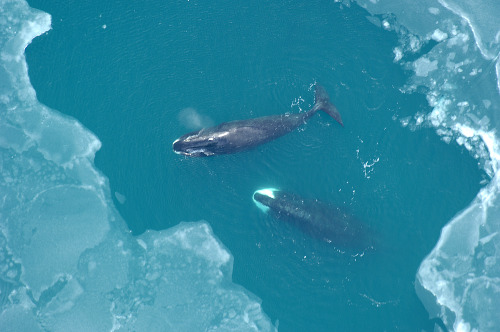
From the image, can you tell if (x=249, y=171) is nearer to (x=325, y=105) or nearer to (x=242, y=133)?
(x=242, y=133)

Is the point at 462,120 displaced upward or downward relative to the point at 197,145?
upward

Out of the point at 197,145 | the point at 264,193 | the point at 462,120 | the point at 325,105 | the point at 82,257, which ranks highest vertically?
the point at 462,120

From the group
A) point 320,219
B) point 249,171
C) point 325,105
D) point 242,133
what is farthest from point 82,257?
point 325,105

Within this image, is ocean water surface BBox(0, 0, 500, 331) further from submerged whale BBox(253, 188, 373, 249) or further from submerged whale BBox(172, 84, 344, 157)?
submerged whale BBox(172, 84, 344, 157)

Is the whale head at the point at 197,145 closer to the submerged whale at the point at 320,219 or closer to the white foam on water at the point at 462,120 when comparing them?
the submerged whale at the point at 320,219

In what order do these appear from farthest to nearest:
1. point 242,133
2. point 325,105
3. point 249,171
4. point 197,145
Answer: point 249,171, point 325,105, point 242,133, point 197,145

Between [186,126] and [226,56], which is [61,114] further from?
[226,56]

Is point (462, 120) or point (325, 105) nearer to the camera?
point (325, 105)
